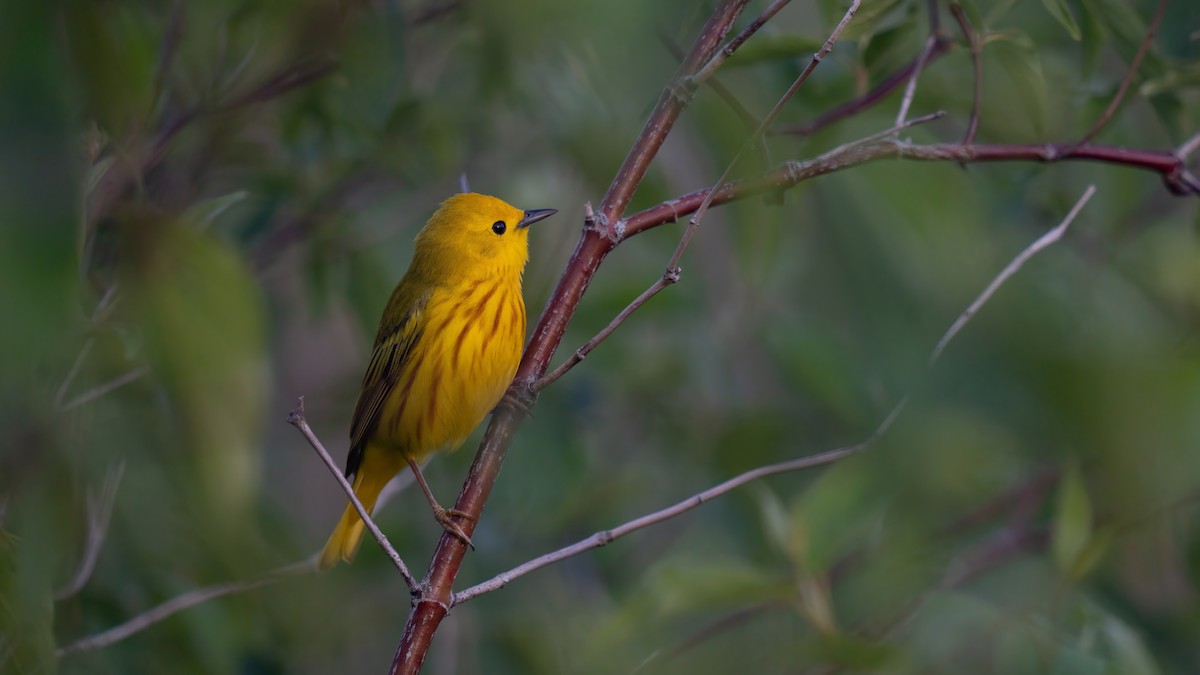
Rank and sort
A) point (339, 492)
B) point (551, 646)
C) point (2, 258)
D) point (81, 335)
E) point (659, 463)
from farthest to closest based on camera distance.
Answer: point (339, 492), point (659, 463), point (551, 646), point (81, 335), point (2, 258)

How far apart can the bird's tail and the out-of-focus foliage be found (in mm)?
142

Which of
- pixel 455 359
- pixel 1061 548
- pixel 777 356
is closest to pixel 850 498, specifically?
pixel 1061 548

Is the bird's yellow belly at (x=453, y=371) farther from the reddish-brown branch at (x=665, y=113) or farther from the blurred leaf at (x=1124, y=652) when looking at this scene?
the blurred leaf at (x=1124, y=652)

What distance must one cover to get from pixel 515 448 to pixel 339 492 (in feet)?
11.4

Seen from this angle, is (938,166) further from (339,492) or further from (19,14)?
(339,492)

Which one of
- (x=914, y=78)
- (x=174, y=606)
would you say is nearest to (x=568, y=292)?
(x=914, y=78)

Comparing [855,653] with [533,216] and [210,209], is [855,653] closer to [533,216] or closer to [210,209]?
[210,209]

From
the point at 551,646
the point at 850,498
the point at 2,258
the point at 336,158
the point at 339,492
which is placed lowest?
the point at 339,492

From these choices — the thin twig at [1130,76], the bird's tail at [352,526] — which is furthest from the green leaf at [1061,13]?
the bird's tail at [352,526]

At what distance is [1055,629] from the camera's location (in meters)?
2.31

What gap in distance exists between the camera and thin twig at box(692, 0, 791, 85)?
1.80 meters

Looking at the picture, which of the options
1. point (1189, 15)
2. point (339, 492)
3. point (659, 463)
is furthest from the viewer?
point (339, 492)

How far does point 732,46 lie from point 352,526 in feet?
7.42

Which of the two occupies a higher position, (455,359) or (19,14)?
(19,14)
